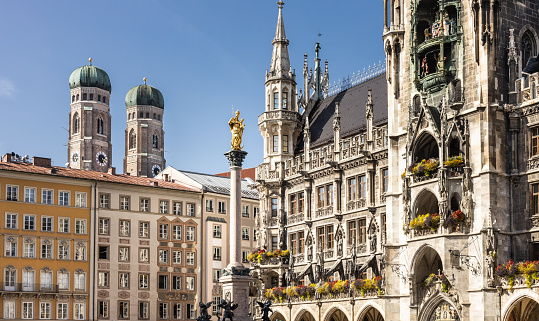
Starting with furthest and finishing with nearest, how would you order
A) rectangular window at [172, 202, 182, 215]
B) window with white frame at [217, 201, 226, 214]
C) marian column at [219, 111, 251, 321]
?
window with white frame at [217, 201, 226, 214]
rectangular window at [172, 202, 182, 215]
marian column at [219, 111, 251, 321]

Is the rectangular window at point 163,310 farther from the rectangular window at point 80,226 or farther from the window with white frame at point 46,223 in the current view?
the window with white frame at point 46,223

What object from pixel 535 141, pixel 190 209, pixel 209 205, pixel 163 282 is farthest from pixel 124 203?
pixel 535 141

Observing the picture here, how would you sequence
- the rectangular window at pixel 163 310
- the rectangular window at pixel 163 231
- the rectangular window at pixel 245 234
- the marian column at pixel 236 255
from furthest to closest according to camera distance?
1. the rectangular window at pixel 245 234
2. the rectangular window at pixel 163 231
3. the rectangular window at pixel 163 310
4. the marian column at pixel 236 255

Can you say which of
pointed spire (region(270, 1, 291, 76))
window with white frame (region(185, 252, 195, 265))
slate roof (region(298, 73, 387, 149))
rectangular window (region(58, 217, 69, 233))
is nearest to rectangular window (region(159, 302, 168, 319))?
window with white frame (region(185, 252, 195, 265))

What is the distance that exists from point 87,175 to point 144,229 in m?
8.22

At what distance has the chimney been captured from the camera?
93.4m

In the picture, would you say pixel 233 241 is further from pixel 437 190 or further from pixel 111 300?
pixel 111 300

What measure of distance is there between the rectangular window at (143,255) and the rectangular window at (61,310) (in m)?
9.40

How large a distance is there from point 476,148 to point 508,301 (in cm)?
982

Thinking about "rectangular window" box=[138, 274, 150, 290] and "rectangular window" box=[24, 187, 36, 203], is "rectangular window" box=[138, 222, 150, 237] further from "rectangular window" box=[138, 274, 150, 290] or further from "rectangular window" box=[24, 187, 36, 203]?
"rectangular window" box=[24, 187, 36, 203]

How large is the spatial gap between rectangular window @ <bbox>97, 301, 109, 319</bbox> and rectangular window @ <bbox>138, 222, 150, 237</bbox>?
8006mm

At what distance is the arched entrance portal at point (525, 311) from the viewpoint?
5488cm

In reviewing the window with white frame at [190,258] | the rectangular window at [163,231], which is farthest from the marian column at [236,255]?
the window with white frame at [190,258]

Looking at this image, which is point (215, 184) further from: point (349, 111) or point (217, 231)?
point (349, 111)
